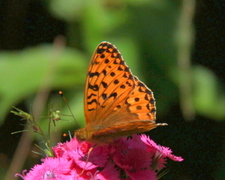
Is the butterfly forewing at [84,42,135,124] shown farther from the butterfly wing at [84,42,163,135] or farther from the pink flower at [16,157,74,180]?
the pink flower at [16,157,74,180]

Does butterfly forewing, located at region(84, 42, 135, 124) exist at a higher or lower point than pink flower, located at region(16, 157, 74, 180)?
higher

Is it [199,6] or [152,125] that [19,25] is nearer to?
[199,6]

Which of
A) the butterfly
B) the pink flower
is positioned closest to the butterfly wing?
the butterfly

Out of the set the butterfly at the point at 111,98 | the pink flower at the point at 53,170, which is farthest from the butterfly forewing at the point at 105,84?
the pink flower at the point at 53,170

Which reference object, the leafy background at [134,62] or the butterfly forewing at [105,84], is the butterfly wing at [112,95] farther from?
the leafy background at [134,62]

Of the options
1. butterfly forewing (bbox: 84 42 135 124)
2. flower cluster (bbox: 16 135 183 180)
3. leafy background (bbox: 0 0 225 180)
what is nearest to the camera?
flower cluster (bbox: 16 135 183 180)

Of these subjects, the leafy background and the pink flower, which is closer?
the pink flower
